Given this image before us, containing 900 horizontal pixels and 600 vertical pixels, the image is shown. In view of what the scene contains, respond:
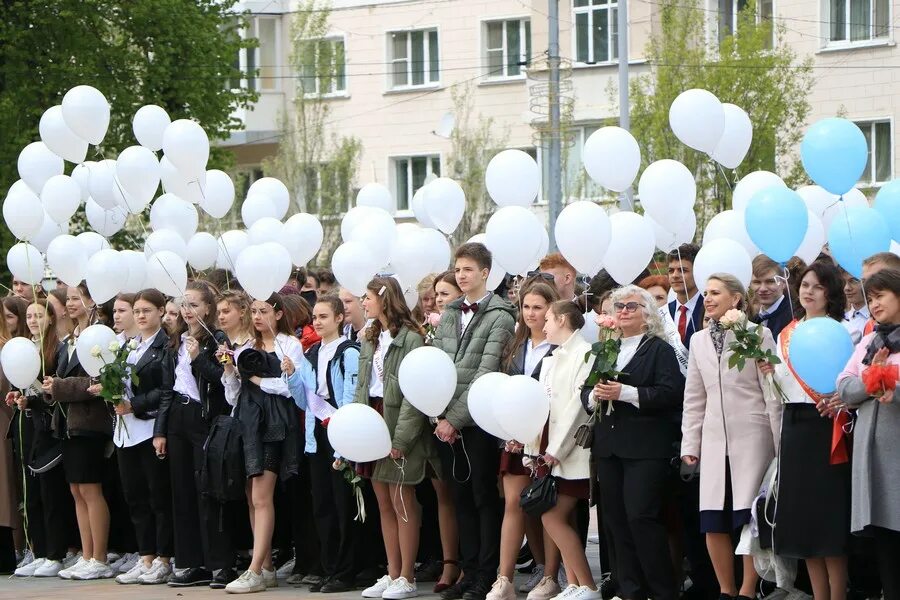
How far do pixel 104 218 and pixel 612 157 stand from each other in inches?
190

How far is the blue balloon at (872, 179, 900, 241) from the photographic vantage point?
367 inches

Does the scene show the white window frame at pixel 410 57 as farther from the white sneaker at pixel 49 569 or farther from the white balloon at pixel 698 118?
the white balloon at pixel 698 118

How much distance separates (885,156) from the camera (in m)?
32.1

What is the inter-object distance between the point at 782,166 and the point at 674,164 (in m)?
20.0

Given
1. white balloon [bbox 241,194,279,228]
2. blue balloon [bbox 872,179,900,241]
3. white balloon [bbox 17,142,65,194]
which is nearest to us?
blue balloon [bbox 872,179,900,241]

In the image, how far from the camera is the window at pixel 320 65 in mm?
36156

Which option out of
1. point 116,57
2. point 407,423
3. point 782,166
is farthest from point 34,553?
point 782,166

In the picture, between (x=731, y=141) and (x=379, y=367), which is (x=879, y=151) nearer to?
(x=731, y=141)

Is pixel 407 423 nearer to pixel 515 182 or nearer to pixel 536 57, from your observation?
pixel 515 182

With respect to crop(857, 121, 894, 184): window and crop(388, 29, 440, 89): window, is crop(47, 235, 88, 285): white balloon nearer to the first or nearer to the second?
crop(857, 121, 894, 184): window

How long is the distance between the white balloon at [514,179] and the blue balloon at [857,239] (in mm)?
3081

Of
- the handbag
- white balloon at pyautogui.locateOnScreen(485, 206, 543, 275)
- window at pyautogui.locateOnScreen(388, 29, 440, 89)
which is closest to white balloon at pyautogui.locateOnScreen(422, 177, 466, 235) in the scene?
white balloon at pyautogui.locateOnScreen(485, 206, 543, 275)

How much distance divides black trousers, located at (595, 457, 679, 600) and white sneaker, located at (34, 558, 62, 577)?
5411mm

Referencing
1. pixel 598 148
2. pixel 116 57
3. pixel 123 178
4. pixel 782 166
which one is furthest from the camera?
pixel 782 166
